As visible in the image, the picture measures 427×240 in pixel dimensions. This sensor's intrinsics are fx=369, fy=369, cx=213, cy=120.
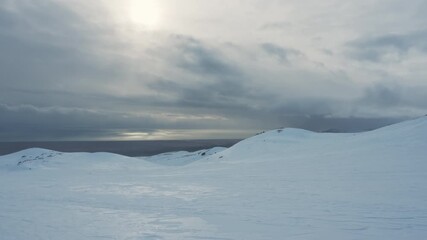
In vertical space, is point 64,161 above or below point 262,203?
above

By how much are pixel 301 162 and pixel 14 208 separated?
18260 millimetres

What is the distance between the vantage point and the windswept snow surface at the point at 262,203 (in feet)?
33.8

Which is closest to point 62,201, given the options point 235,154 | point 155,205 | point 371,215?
point 155,205

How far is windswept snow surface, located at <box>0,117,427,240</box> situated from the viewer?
10.3 metres

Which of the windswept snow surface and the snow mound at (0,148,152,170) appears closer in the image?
the windswept snow surface

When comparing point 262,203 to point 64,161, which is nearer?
point 262,203

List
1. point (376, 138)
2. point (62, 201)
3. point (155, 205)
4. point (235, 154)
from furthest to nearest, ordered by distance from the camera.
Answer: point (235, 154) < point (376, 138) < point (62, 201) < point (155, 205)

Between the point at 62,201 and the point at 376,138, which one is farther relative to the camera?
the point at 376,138

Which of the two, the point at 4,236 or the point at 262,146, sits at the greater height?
the point at 262,146

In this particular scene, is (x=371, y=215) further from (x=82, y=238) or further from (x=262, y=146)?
(x=262, y=146)

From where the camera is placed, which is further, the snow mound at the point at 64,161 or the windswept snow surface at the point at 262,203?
the snow mound at the point at 64,161

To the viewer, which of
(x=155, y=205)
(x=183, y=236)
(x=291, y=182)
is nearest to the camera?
(x=183, y=236)

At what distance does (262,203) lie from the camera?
14.1 m

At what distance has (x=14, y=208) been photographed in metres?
15.2
